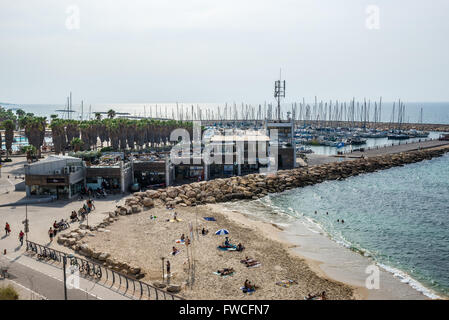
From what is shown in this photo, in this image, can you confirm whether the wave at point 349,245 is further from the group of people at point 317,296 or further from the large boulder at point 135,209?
the large boulder at point 135,209

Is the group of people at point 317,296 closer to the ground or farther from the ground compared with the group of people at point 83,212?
closer to the ground

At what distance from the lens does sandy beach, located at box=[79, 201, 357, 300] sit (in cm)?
2614

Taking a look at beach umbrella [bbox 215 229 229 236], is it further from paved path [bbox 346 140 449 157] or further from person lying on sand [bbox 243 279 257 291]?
paved path [bbox 346 140 449 157]

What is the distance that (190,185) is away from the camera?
5334cm

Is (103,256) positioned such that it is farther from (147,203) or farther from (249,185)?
(249,185)

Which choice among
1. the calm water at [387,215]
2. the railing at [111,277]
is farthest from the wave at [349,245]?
A: the railing at [111,277]

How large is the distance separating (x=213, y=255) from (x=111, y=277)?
959 centimetres

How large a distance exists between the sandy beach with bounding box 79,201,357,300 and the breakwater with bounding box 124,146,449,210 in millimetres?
3564

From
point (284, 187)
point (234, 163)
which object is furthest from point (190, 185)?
point (284, 187)

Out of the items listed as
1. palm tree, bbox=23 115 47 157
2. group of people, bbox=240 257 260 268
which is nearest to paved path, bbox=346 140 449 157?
group of people, bbox=240 257 260 268

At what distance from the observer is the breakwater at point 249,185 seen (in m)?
47.0

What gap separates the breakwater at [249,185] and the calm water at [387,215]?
81.6 inches
